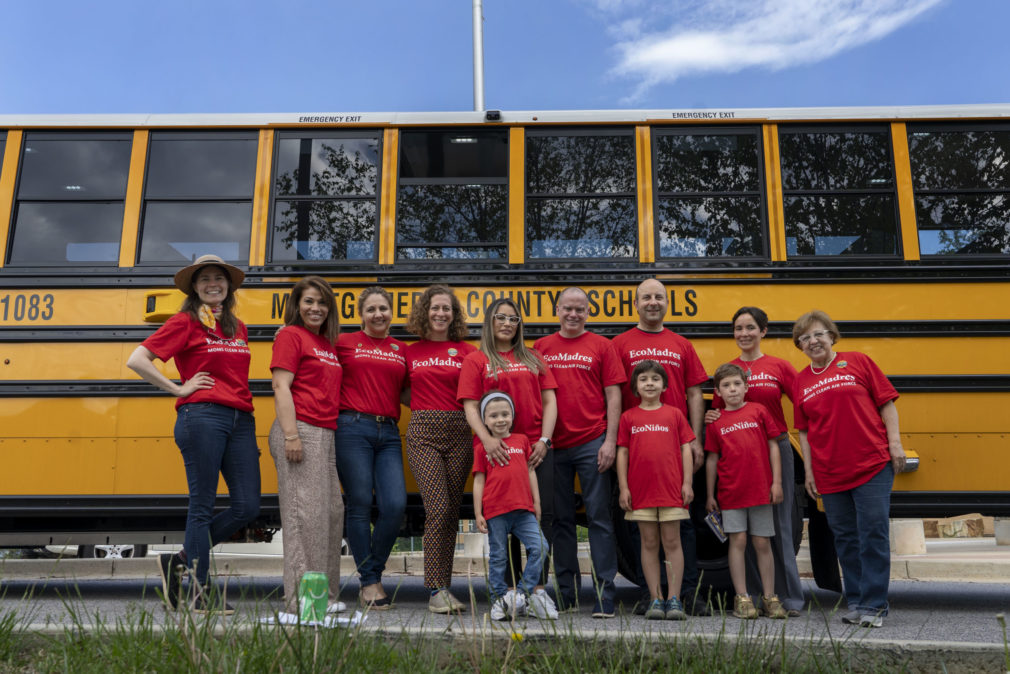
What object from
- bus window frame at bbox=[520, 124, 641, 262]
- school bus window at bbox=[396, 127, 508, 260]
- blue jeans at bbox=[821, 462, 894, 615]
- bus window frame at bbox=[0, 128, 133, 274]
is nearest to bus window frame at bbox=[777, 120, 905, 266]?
bus window frame at bbox=[520, 124, 641, 262]

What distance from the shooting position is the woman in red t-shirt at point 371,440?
4.04 metres

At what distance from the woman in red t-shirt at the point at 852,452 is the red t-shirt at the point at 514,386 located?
1.36m

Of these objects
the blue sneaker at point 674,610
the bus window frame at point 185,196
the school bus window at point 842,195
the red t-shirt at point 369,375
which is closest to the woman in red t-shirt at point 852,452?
the school bus window at point 842,195

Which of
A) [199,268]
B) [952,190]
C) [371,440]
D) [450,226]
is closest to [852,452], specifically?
[952,190]

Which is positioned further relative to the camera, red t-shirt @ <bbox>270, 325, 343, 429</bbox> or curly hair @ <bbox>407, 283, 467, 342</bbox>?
curly hair @ <bbox>407, 283, 467, 342</bbox>

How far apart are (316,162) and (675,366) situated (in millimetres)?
2470

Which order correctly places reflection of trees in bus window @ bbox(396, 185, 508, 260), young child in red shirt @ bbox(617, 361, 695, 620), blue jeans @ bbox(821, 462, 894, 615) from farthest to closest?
reflection of trees in bus window @ bbox(396, 185, 508, 260) < young child in red shirt @ bbox(617, 361, 695, 620) < blue jeans @ bbox(821, 462, 894, 615)

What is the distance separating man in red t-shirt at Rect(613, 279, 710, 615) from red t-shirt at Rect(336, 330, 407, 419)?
1.20 meters

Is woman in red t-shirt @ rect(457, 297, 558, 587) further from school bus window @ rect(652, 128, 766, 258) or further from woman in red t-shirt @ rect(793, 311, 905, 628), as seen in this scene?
woman in red t-shirt @ rect(793, 311, 905, 628)

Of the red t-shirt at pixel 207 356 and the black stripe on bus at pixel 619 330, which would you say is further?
the black stripe on bus at pixel 619 330

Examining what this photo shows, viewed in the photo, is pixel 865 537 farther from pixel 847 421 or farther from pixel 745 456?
pixel 745 456

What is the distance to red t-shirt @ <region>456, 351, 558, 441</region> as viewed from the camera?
401 centimetres

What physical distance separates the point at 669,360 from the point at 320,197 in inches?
89.6

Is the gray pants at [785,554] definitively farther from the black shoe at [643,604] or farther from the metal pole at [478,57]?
the metal pole at [478,57]
